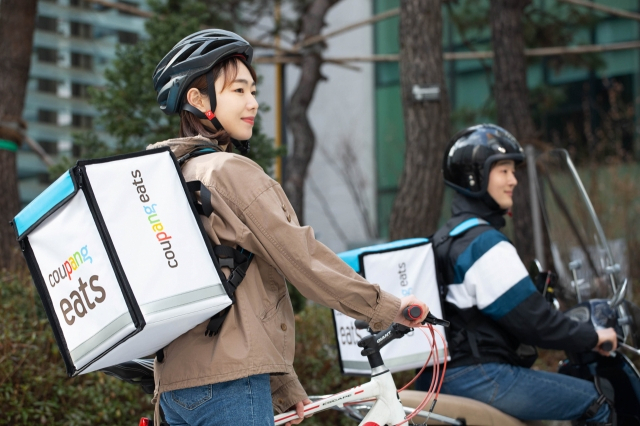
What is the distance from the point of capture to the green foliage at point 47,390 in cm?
425

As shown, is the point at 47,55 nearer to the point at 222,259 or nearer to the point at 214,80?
the point at 214,80

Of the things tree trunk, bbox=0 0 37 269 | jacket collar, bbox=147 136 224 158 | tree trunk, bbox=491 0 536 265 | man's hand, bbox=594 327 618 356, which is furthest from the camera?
tree trunk, bbox=491 0 536 265

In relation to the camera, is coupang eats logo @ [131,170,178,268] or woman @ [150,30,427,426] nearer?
coupang eats logo @ [131,170,178,268]

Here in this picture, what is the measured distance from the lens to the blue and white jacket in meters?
3.35

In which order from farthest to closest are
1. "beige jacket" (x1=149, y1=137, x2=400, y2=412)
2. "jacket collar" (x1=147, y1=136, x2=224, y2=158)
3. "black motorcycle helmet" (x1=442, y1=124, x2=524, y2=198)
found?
"black motorcycle helmet" (x1=442, y1=124, x2=524, y2=198) → "jacket collar" (x1=147, y1=136, x2=224, y2=158) → "beige jacket" (x1=149, y1=137, x2=400, y2=412)

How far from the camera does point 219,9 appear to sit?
11.0 m

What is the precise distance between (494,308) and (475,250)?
0.85 feet

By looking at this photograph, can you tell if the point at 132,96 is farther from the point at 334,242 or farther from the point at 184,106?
the point at 334,242

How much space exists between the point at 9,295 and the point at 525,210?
4675mm

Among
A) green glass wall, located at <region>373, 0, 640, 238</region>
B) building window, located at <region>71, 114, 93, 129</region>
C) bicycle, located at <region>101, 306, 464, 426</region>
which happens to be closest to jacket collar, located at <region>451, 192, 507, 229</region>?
bicycle, located at <region>101, 306, 464, 426</region>

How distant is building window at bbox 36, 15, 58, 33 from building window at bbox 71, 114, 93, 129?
128 centimetres

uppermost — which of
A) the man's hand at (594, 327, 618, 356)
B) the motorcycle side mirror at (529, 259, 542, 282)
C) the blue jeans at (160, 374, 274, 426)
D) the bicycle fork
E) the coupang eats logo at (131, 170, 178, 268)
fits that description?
the coupang eats logo at (131, 170, 178, 268)

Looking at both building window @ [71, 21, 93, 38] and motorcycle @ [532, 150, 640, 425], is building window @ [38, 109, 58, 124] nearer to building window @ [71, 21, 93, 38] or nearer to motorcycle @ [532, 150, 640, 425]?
building window @ [71, 21, 93, 38]

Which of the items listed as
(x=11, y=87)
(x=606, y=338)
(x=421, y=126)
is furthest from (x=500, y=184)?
(x=11, y=87)
